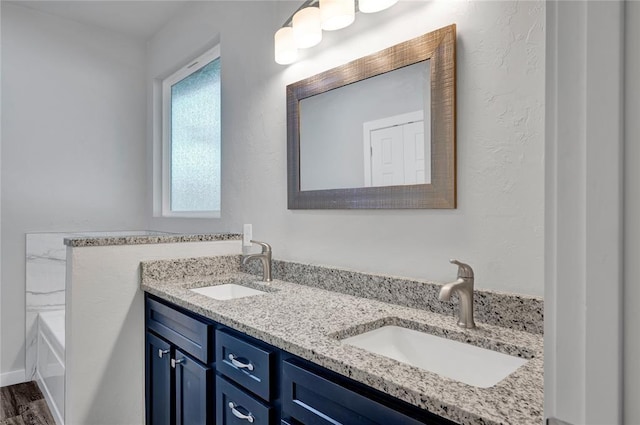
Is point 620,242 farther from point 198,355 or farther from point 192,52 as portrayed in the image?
point 192,52

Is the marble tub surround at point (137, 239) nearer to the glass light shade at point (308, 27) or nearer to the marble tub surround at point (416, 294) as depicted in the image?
the marble tub surround at point (416, 294)

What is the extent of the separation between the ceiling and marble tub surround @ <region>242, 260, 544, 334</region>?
2129 millimetres

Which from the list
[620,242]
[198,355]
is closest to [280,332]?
[198,355]

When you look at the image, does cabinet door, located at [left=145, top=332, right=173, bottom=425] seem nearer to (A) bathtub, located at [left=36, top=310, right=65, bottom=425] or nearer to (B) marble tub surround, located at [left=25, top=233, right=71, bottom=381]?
(A) bathtub, located at [left=36, top=310, right=65, bottom=425]

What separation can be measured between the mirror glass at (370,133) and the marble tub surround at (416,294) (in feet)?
1.17

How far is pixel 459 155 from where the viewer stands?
1305 mm

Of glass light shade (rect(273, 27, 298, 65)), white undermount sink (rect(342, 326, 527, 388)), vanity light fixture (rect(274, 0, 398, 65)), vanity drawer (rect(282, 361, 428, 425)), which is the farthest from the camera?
glass light shade (rect(273, 27, 298, 65))

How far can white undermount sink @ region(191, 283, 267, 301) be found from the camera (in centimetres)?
192

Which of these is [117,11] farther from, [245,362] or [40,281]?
[245,362]

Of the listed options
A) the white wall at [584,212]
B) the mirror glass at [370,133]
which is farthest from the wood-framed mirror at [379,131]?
the white wall at [584,212]

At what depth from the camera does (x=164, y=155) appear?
10.7 feet

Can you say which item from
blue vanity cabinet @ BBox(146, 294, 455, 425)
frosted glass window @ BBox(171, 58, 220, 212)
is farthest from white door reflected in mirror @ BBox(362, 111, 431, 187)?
frosted glass window @ BBox(171, 58, 220, 212)

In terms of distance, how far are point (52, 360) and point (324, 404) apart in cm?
203

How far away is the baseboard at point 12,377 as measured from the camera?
271 cm
